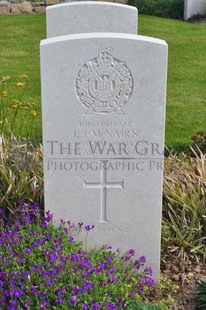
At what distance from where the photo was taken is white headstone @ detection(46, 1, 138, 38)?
504 cm

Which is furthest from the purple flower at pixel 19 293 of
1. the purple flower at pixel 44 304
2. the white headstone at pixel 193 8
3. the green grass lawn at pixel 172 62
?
the white headstone at pixel 193 8

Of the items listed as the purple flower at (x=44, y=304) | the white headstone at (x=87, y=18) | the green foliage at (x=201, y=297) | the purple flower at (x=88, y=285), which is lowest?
the green foliage at (x=201, y=297)

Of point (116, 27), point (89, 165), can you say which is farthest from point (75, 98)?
point (116, 27)

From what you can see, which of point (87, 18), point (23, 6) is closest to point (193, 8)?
point (23, 6)

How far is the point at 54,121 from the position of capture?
3.88 m

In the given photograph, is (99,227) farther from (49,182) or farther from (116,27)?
(116,27)

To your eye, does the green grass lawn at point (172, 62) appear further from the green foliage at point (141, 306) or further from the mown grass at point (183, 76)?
the green foliage at point (141, 306)

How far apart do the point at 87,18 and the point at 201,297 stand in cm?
243

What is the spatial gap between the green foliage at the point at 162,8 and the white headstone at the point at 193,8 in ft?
0.87

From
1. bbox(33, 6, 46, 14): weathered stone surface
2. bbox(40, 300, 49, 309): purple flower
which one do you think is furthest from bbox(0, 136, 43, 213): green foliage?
bbox(33, 6, 46, 14): weathered stone surface

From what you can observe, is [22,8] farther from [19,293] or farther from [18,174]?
[19,293]

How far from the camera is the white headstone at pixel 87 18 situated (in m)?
5.04

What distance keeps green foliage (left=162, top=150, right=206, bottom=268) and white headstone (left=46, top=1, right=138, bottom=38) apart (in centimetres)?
126

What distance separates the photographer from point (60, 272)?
359 centimetres
